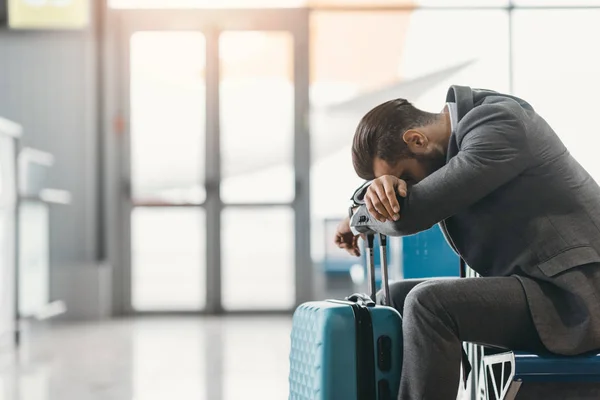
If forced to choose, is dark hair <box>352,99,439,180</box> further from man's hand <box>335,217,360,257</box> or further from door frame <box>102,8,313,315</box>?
door frame <box>102,8,313,315</box>

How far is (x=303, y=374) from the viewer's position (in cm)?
162

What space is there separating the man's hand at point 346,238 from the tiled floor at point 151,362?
117 centimetres

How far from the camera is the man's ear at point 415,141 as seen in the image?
58.4 inches

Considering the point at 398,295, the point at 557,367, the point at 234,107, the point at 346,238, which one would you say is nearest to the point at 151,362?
the point at 346,238

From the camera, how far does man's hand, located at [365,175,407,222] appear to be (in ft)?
4.57

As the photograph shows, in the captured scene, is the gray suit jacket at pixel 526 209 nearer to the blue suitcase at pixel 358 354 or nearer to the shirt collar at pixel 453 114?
the shirt collar at pixel 453 114

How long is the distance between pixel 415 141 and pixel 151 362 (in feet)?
8.75

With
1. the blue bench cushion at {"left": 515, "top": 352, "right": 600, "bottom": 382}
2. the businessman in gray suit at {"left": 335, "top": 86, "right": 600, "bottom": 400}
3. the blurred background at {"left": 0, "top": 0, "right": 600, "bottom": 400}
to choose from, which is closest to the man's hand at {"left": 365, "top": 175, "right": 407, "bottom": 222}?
the businessman in gray suit at {"left": 335, "top": 86, "right": 600, "bottom": 400}

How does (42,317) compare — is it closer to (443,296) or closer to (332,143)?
(332,143)

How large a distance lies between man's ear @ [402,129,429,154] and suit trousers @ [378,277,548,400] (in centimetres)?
25

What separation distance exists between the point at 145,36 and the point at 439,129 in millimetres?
5463

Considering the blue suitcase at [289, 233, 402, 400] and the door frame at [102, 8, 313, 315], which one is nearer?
the blue suitcase at [289, 233, 402, 400]

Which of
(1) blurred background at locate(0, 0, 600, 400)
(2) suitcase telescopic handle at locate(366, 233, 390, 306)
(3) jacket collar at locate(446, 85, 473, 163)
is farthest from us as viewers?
(1) blurred background at locate(0, 0, 600, 400)

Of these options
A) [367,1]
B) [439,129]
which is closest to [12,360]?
[439,129]
